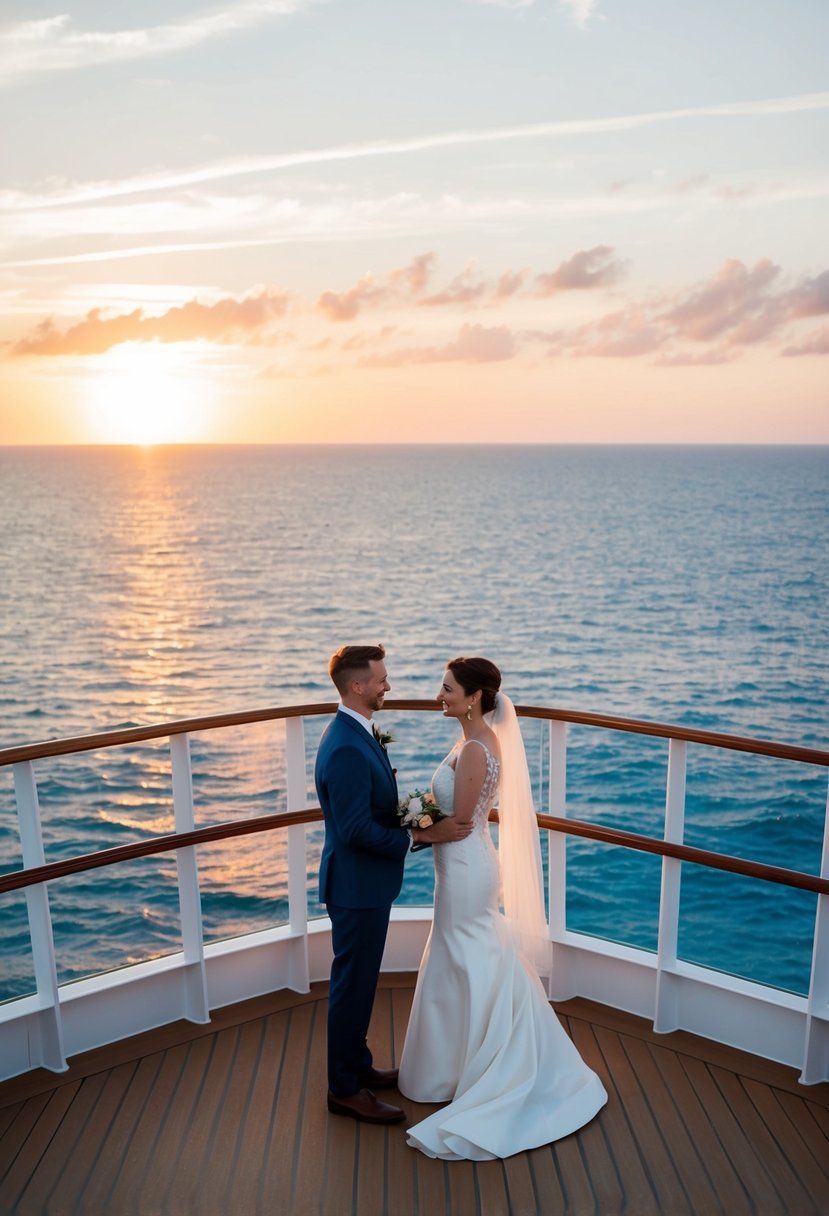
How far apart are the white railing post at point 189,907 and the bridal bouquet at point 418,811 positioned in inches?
42.3

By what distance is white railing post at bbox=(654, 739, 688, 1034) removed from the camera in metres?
4.27

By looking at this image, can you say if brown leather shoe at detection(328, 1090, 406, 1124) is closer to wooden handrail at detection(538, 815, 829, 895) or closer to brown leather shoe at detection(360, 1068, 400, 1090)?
brown leather shoe at detection(360, 1068, 400, 1090)

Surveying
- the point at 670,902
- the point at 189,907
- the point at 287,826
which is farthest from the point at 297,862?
the point at 670,902

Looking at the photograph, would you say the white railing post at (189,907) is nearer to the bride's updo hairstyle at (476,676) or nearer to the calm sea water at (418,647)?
the calm sea water at (418,647)

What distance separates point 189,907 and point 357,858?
3.74ft

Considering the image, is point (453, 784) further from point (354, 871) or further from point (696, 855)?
point (696, 855)

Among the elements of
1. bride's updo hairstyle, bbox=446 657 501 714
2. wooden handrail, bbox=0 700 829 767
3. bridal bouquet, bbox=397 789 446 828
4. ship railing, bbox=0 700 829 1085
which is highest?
bride's updo hairstyle, bbox=446 657 501 714

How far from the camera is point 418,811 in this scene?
3.77 metres

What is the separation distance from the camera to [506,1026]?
381 cm

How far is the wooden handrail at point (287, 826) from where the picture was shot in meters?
3.96

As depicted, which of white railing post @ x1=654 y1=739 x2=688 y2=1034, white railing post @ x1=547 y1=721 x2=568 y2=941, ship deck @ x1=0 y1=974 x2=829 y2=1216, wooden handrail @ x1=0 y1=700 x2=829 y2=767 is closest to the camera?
ship deck @ x1=0 y1=974 x2=829 y2=1216

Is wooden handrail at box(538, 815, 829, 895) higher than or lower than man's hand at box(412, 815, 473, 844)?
lower

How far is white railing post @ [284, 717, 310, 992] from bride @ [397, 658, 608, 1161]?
0.91 m

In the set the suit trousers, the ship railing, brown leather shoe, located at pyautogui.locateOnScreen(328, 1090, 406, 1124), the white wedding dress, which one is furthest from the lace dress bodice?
brown leather shoe, located at pyautogui.locateOnScreen(328, 1090, 406, 1124)
